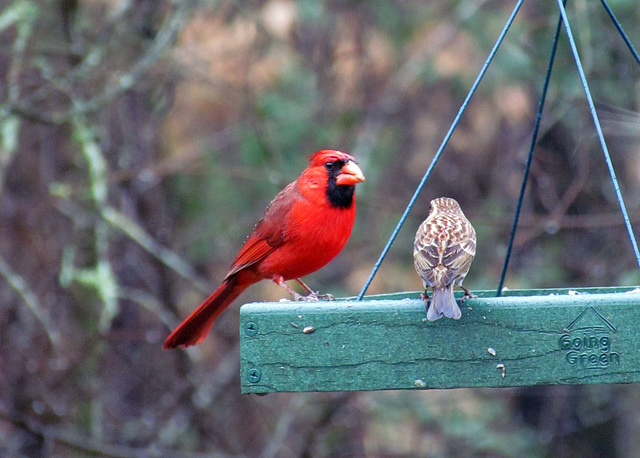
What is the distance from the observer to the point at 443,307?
120 inches

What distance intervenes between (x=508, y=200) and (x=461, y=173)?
0.67 meters

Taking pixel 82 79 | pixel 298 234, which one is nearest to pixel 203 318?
pixel 298 234

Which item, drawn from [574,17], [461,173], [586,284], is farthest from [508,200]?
[574,17]

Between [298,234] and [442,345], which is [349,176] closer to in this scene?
[298,234]

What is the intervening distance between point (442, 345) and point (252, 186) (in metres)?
4.84

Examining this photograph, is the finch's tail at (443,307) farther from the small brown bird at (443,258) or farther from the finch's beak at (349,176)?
the finch's beak at (349,176)

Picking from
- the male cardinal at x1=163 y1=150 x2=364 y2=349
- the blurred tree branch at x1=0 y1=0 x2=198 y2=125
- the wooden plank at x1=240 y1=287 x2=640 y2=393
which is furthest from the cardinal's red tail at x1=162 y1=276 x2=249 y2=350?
the blurred tree branch at x1=0 y1=0 x2=198 y2=125

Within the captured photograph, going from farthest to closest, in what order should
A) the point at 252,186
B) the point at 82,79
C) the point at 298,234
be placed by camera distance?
the point at 252,186 < the point at 82,79 < the point at 298,234

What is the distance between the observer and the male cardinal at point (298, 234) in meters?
4.50

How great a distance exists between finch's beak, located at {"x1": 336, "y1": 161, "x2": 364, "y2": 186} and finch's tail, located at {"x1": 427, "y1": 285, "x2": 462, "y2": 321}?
1.47m

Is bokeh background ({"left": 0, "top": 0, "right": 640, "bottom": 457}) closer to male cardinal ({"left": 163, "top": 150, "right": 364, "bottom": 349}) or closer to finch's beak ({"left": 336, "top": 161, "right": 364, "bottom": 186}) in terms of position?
male cardinal ({"left": 163, "top": 150, "right": 364, "bottom": 349})

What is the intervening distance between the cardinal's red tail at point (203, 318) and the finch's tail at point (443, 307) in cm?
171

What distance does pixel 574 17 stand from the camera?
6.30 metres

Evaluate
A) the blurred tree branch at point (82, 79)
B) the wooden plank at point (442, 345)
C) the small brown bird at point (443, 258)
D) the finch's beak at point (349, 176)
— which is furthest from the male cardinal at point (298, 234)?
the blurred tree branch at point (82, 79)
